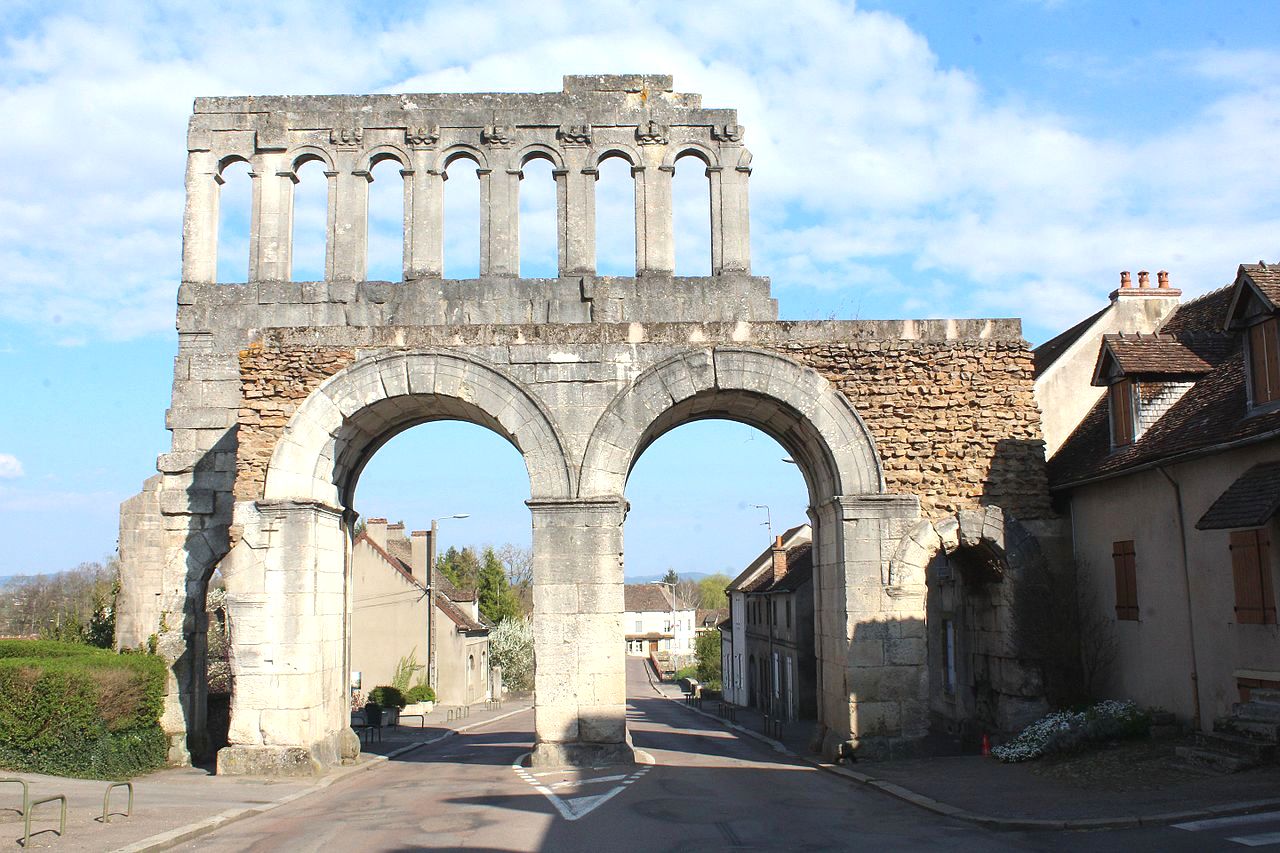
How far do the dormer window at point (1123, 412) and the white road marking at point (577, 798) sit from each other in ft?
26.0

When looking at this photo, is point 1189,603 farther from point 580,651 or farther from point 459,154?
point 459,154

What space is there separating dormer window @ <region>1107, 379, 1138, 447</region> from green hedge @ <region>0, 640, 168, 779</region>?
48.2ft

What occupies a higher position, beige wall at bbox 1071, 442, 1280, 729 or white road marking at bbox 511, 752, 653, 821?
beige wall at bbox 1071, 442, 1280, 729

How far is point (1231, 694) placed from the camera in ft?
39.9

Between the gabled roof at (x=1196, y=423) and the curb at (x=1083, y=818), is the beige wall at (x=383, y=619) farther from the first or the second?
the curb at (x=1083, y=818)

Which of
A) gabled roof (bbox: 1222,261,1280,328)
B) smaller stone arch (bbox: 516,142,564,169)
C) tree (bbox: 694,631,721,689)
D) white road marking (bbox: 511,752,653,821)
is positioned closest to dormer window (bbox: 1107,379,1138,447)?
gabled roof (bbox: 1222,261,1280,328)

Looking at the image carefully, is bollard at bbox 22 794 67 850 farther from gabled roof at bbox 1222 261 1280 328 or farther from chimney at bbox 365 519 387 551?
chimney at bbox 365 519 387 551

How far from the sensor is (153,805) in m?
12.2

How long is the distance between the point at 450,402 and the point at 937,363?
7.22 m

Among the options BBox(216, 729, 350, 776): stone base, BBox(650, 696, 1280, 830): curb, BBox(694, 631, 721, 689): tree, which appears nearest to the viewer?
BBox(650, 696, 1280, 830): curb

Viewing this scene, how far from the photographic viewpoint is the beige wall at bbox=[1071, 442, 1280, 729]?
12.1 meters

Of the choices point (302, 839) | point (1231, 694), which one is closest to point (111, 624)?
point (302, 839)

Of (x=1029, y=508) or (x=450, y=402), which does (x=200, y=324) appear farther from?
(x=1029, y=508)

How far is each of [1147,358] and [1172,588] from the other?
3278mm
